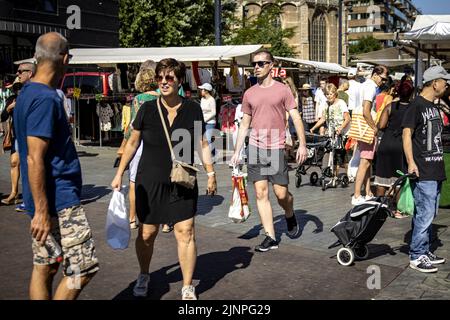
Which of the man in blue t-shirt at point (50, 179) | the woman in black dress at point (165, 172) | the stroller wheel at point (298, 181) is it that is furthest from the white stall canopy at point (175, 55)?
the man in blue t-shirt at point (50, 179)

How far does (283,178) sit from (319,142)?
16.4 ft

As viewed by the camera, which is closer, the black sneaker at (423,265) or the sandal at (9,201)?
the black sneaker at (423,265)

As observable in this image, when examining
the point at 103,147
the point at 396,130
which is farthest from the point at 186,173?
the point at 103,147

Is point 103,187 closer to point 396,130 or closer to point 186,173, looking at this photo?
point 396,130

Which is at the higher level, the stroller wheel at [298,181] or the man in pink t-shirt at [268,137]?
the man in pink t-shirt at [268,137]

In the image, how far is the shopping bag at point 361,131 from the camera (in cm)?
859

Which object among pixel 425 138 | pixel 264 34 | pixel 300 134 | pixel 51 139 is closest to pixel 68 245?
pixel 51 139

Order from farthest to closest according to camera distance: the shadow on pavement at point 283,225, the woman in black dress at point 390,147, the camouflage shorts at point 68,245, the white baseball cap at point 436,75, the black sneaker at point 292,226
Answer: the woman in black dress at point 390,147, the shadow on pavement at point 283,225, the black sneaker at point 292,226, the white baseball cap at point 436,75, the camouflage shorts at point 68,245

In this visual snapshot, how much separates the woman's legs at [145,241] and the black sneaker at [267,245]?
1713mm

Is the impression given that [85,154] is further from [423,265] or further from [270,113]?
[423,265]

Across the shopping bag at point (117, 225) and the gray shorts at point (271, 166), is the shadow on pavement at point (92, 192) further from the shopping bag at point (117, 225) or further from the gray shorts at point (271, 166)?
the shopping bag at point (117, 225)

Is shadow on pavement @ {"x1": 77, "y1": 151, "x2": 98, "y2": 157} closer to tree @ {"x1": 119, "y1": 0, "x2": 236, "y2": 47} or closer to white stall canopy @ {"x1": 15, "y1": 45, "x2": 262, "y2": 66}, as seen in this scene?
white stall canopy @ {"x1": 15, "y1": 45, "x2": 262, "y2": 66}

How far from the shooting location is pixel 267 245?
627 cm

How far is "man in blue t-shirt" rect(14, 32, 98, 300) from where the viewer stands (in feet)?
11.0
